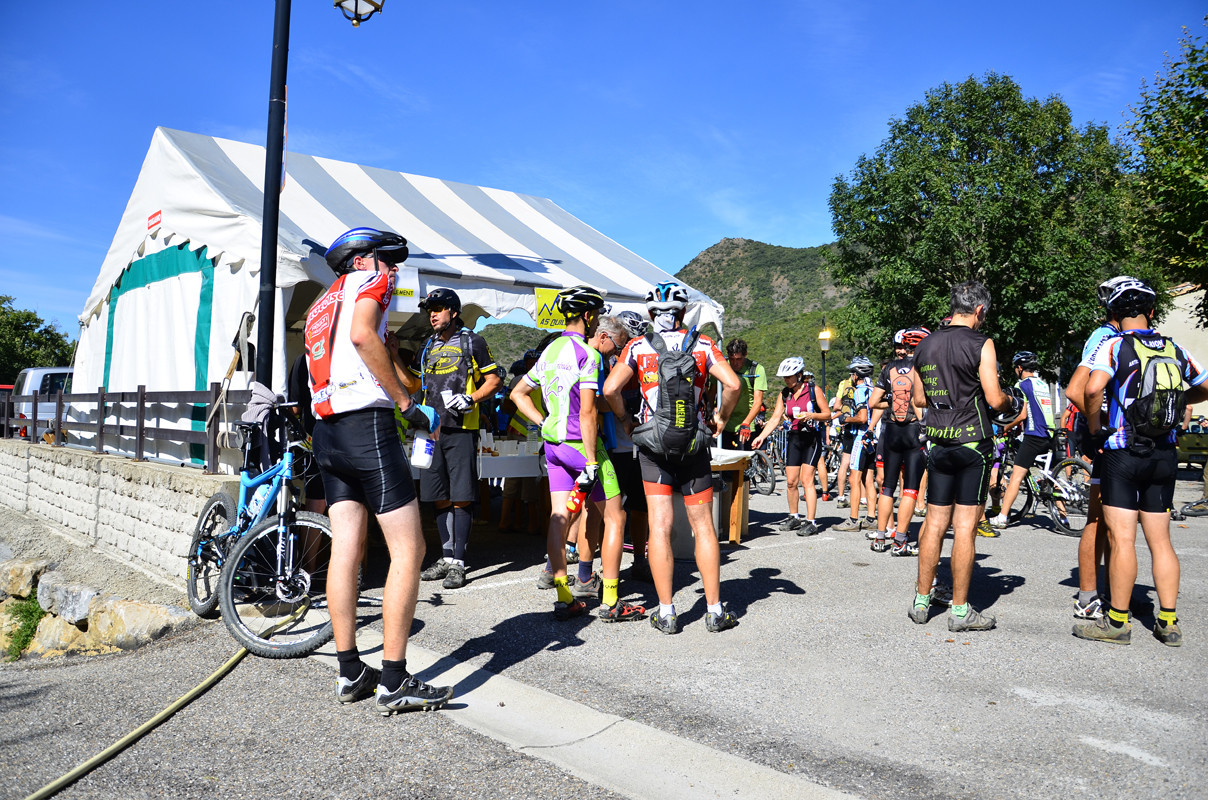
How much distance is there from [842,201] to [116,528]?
102 feet

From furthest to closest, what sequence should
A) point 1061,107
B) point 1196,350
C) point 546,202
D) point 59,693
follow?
point 1196,350 < point 1061,107 < point 546,202 < point 59,693

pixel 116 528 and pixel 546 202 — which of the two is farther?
pixel 546 202

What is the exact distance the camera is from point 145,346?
9.48m

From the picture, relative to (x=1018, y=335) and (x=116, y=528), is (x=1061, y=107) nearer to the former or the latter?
(x=1018, y=335)

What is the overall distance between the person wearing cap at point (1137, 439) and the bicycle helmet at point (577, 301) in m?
2.85

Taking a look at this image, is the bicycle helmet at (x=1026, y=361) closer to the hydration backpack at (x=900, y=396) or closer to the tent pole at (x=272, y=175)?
the hydration backpack at (x=900, y=396)

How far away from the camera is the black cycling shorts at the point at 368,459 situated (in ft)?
11.0

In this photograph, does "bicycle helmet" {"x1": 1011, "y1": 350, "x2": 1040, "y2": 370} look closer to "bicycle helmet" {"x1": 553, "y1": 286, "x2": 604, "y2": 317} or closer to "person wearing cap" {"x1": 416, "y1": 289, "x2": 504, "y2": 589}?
"bicycle helmet" {"x1": 553, "y1": 286, "x2": 604, "y2": 317}

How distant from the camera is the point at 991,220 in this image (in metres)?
28.7

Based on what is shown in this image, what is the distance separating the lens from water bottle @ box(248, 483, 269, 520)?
4.86 m

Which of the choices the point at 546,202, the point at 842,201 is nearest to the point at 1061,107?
the point at 842,201

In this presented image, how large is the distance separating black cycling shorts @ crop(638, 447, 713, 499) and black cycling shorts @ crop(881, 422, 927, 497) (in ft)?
9.89

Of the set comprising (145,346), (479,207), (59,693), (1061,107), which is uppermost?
(1061,107)

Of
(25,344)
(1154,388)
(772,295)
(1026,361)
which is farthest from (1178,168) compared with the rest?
(772,295)
